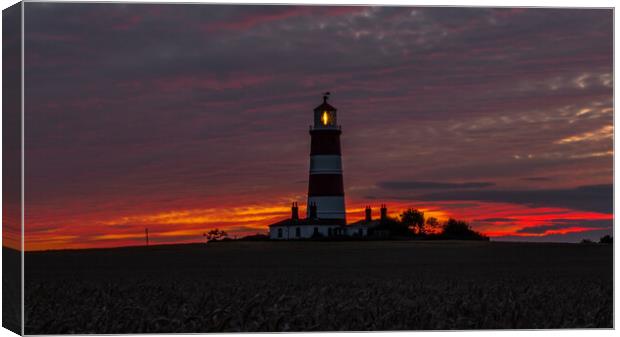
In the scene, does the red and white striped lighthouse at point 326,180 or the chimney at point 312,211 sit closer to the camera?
the chimney at point 312,211

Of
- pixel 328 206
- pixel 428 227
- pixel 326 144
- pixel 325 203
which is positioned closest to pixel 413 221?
pixel 428 227

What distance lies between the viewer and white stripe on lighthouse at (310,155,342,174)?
55.7 m

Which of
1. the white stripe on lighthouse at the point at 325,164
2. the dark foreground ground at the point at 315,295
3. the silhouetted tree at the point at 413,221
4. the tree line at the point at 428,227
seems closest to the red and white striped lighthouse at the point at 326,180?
the white stripe on lighthouse at the point at 325,164

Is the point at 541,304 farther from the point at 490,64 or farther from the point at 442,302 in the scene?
the point at 490,64

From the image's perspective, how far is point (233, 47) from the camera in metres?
27.0

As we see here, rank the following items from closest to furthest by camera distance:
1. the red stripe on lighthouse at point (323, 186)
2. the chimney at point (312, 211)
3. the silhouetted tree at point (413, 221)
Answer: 1. the silhouetted tree at point (413, 221)
2. the chimney at point (312, 211)
3. the red stripe on lighthouse at point (323, 186)

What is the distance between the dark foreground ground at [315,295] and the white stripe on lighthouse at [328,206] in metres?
16.0

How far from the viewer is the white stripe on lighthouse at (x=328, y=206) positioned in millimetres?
50656

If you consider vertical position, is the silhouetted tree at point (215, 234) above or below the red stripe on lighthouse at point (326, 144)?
below

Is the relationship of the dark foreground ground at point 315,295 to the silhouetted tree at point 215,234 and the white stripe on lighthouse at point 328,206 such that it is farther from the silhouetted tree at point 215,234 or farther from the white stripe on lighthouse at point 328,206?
the white stripe on lighthouse at point 328,206

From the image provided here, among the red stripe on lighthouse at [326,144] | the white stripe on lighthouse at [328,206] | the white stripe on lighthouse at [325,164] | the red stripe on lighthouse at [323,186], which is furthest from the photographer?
the white stripe on lighthouse at [325,164]

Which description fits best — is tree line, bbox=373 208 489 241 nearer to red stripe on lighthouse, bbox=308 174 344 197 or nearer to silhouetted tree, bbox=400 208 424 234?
silhouetted tree, bbox=400 208 424 234

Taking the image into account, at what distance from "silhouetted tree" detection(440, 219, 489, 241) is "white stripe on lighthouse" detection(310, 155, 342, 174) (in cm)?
1814

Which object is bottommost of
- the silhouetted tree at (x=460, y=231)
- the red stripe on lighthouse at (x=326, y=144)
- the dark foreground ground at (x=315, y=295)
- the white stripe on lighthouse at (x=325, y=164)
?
the dark foreground ground at (x=315, y=295)
